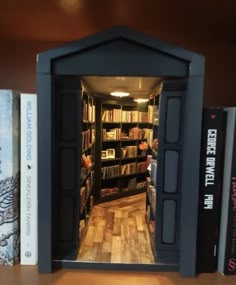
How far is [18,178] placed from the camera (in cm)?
221

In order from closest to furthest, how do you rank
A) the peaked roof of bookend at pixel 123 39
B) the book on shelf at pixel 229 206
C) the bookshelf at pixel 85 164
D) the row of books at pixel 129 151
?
the peaked roof of bookend at pixel 123 39
the book on shelf at pixel 229 206
the bookshelf at pixel 85 164
the row of books at pixel 129 151

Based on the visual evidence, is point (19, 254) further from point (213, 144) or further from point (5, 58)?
point (5, 58)

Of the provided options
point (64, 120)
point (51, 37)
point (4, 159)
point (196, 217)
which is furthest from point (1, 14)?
point (196, 217)

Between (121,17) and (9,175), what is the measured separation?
1.49 m

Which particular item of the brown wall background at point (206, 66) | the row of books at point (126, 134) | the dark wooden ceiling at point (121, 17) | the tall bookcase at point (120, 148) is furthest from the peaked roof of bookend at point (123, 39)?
the row of books at point (126, 134)

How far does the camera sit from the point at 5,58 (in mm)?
3125

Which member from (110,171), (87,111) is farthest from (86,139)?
(110,171)

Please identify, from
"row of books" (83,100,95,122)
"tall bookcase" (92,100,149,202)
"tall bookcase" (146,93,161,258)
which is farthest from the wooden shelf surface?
"tall bookcase" (92,100,149,202)

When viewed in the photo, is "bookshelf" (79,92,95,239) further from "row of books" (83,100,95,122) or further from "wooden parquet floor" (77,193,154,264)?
"wooden parquet floor" (77,193,154,264)

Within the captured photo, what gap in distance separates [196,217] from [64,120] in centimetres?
122

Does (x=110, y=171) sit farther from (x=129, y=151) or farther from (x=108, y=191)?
(x=129, y=151)

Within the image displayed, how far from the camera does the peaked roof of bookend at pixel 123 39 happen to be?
1979 mm

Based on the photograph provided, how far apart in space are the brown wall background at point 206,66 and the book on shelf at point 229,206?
112 centimetres

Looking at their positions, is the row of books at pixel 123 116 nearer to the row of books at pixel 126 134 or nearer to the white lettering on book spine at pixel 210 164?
the row of books at pixel 126 134
